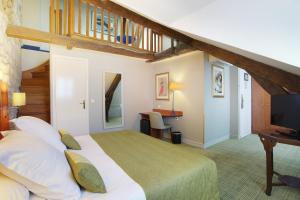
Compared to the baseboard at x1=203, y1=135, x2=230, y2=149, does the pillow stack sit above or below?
above

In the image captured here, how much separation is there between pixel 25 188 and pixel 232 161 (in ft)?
10.2

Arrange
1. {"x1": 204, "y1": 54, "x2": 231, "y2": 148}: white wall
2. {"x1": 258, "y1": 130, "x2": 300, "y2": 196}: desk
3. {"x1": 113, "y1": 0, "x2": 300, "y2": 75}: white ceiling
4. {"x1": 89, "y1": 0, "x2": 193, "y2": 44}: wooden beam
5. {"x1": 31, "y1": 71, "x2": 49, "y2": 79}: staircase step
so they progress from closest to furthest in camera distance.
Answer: {"x1": 113, "y1": 0, "x2": 300, "y2": 75}: white ceiling
{"x1": 258, "y1": 130, "x2": 300, "y2": 196}: desk
{"x1": 89, "y1": 0, "x2": 193, "y2": 44}: wooden beam
{"x1": 204, "y1": 54, "x2": 231, "y2": 148}: white wall
{"x1": 31, "y1": 71, "x2": 49, "y2": 79}: staircase step

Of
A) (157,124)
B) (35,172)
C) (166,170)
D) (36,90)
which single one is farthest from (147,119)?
(35,172)

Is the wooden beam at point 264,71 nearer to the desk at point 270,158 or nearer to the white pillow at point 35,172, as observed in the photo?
the desk at point 270,158

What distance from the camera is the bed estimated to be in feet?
3.63

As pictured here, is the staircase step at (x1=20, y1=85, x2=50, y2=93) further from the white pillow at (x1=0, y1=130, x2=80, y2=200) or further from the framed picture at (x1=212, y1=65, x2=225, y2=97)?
the framed picture at (x1=212, y1=65, x2=225, y2=97)

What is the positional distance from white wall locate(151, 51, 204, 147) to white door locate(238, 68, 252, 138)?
147 centimetres

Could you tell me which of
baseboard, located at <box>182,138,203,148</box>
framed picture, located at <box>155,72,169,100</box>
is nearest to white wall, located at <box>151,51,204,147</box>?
baseboard, located at <box>182,138,203,148</box>

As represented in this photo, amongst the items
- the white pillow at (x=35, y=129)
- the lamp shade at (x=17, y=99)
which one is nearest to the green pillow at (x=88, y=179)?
the white pillow at (x=35, y=129)

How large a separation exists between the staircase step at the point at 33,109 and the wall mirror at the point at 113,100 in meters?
1.34

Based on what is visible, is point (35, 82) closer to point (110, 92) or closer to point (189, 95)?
point (110, 92)

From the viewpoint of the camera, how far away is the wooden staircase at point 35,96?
361cm

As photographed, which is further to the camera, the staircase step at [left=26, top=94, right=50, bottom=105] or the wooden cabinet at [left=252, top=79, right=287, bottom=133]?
the wooden cabinet at [left=252, top=79, right=287, bottom=133]

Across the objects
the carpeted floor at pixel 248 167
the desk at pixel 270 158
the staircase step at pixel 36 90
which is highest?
the staircase step at pixel 36 90
